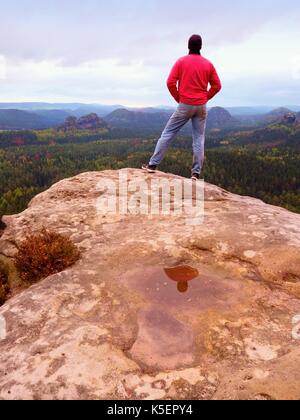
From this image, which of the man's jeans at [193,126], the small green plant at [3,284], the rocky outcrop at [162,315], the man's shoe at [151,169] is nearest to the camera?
the rocky outcrop at [162,315]

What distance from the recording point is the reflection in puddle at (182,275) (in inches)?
280

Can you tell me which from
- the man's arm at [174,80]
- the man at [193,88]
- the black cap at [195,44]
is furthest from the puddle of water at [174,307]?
the black cap at [195,44]

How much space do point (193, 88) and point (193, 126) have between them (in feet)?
4.49

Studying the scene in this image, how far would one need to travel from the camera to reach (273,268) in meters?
7.45

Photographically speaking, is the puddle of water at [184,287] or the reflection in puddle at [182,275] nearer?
the puddle of water at [184,287]

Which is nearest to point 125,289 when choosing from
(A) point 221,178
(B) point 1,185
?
(A) point 221,178

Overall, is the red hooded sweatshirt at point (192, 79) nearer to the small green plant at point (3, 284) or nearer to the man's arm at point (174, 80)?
the man's arm at point (174, 80)

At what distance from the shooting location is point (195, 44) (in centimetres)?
1203

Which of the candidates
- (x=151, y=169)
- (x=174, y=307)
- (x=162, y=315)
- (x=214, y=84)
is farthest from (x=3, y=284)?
(x=214, y=84)

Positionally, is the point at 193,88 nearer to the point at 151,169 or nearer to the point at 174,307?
the point at 151,169

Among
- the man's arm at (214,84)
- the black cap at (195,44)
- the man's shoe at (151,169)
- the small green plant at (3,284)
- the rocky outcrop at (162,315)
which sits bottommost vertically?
the small green plant at (3,284)

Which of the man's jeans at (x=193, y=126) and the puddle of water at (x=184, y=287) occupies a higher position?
the man's jeans at (x=193, y=126)

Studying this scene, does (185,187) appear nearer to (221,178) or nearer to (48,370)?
(48,370)
